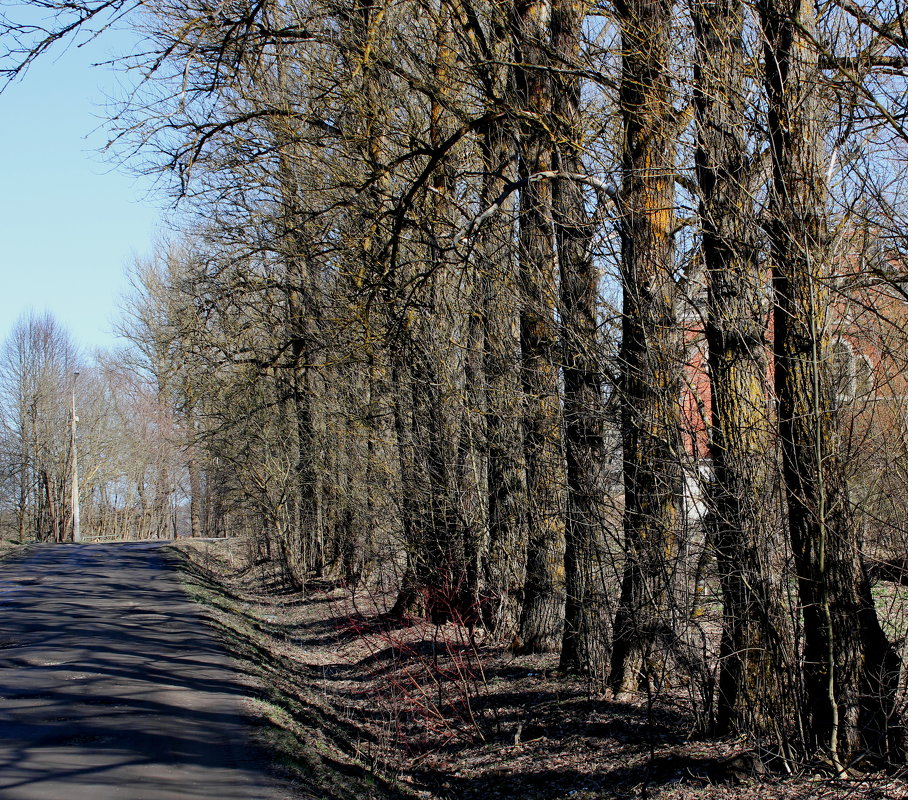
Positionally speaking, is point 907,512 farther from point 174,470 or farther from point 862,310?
point 174,470

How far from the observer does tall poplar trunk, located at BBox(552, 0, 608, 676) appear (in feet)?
23.1

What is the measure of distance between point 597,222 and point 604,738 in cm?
467

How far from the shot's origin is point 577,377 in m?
7.52

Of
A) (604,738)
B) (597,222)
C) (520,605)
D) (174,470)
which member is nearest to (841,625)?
(604,738)

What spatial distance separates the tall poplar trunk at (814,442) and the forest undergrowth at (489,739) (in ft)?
1.49

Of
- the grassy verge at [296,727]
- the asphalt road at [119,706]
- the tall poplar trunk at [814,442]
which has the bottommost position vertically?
the grassy verge at [296,727]

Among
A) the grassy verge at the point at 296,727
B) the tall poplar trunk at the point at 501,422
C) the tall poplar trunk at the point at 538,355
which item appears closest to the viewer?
the grassy verge at the point at 296,727

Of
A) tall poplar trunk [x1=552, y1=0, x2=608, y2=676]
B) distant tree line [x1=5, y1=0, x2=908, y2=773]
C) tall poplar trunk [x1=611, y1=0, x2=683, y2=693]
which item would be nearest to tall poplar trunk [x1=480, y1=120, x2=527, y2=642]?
distant tree line [x1=5, y1=0, x2=908, y2=773]

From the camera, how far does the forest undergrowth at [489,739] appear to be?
233 inches

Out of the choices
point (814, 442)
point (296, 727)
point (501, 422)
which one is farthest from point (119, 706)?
point (814, 442)

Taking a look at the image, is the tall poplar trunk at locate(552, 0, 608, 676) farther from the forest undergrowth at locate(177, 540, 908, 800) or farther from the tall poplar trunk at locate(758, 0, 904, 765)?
the tall poplar trunk at locate(758, 0, 904, 765)

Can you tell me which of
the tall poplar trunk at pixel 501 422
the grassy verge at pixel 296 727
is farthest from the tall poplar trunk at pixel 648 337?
the grassy verge at pixel 296 727

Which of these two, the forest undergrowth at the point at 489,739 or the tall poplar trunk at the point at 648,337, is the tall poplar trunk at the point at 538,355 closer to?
the forest undergrowth at the point at 489,739

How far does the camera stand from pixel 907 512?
5066 millimetres
